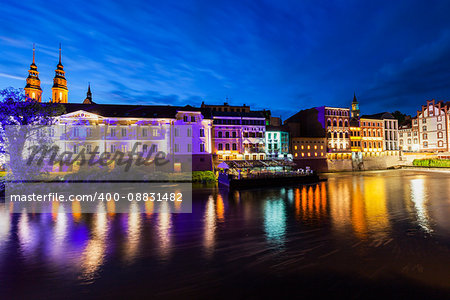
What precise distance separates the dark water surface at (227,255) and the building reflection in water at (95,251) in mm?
51

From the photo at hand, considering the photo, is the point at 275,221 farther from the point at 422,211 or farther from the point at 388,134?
the point at 388,134

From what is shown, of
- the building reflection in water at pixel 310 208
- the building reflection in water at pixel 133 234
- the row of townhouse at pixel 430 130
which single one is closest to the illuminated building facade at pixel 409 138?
the row of townhouse at pixel 430 130

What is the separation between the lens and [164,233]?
1792cm

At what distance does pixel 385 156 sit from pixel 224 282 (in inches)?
3591

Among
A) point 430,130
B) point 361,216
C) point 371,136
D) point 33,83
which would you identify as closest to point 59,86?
point 33,83

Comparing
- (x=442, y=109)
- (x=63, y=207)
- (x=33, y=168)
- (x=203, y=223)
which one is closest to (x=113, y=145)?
(x=33, y=168)

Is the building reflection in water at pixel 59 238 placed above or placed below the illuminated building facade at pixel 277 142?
below

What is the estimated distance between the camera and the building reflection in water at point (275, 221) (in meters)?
16.3

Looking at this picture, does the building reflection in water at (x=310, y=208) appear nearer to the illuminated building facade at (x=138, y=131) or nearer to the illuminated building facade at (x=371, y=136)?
the illuminated building facade at (x=138, y=131)

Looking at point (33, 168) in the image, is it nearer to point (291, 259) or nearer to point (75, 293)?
point (75, 293)

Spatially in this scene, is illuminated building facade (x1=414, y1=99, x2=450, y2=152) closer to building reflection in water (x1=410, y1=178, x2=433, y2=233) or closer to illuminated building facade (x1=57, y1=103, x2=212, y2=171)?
building reflection in water (x1=410, y1=178, x2=433, y2=233)

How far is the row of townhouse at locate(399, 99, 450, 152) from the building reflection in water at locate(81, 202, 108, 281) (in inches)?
4055

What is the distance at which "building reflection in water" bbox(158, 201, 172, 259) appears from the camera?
568 inches

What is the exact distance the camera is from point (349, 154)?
7962 centimetres
